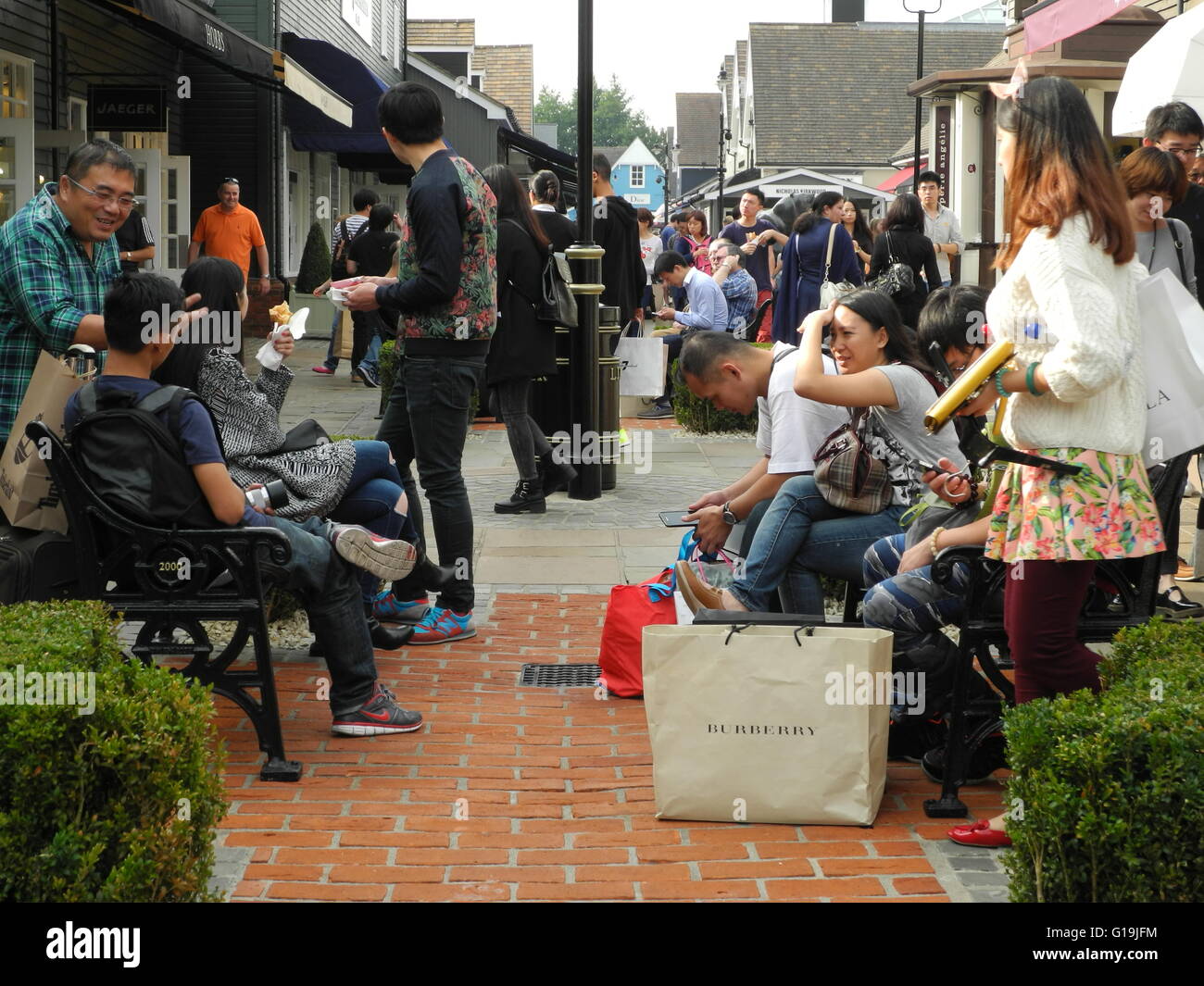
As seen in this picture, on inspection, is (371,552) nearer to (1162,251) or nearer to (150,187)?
(1162,251)

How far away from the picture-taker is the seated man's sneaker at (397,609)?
642cm

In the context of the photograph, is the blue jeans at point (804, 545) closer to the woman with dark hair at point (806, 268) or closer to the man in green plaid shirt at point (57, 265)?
the man in green plaid shirt at point (57, 265)

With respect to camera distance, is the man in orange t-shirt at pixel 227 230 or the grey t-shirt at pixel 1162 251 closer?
the grey t-shirt at pixel 1162 251

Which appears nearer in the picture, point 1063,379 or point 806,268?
point 1063,379

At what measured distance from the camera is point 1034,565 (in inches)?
148

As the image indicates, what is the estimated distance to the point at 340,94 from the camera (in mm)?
21938

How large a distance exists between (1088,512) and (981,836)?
0.92m

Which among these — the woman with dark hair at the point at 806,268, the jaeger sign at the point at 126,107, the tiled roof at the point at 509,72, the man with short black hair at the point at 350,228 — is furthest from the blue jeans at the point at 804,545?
the tiled roof at the point at 509,72

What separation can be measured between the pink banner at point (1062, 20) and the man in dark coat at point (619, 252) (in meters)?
3.44

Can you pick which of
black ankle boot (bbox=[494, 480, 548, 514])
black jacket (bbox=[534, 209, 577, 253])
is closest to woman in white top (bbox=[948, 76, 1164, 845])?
black ankle boot (bbox=[494, 480, 548, 514])

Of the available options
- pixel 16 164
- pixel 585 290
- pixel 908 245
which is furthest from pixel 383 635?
pixel 16 164

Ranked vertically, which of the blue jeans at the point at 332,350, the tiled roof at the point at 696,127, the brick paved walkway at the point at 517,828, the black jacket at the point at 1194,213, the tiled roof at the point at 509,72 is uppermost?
the tiled roof at the point at 696,127

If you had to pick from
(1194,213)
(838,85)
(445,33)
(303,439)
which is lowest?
(303,439)
